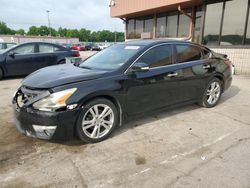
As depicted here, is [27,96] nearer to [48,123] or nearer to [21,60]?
[48,123]

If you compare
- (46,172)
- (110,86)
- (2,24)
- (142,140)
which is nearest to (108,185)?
(46,172)

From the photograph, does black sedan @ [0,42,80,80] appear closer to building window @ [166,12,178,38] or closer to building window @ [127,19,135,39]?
building window @ [166,12,178,38]

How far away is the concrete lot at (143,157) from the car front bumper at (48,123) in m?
0.27

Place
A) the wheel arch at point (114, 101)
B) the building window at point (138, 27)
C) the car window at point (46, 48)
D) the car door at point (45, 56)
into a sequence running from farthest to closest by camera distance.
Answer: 1. the building window at point (138, 27)
2. the car window at point (46, 48)
3. the car door at point (45, 56)
4. the wheel arch at point (114, 101)

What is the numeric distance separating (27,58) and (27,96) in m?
5.66

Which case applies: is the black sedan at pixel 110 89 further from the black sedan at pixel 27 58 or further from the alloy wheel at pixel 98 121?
the black sedan at pixel 27 58

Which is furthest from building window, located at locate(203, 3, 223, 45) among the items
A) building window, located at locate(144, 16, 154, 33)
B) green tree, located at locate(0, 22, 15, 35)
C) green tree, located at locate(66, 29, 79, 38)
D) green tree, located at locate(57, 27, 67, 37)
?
green tree, located at locate(0, 22, 15, 35)

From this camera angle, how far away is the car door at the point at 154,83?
3541mm

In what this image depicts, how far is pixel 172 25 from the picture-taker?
584 inches

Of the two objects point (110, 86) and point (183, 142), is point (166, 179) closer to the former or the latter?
point (183, 142)

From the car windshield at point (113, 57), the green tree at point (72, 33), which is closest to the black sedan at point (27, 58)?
the car windshield at point (113, 57)

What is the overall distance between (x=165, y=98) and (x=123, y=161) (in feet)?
5.34

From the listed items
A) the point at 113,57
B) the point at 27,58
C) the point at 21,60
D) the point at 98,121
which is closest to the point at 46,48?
the point at 27,58

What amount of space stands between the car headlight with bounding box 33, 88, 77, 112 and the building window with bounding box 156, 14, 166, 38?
1389 cm
